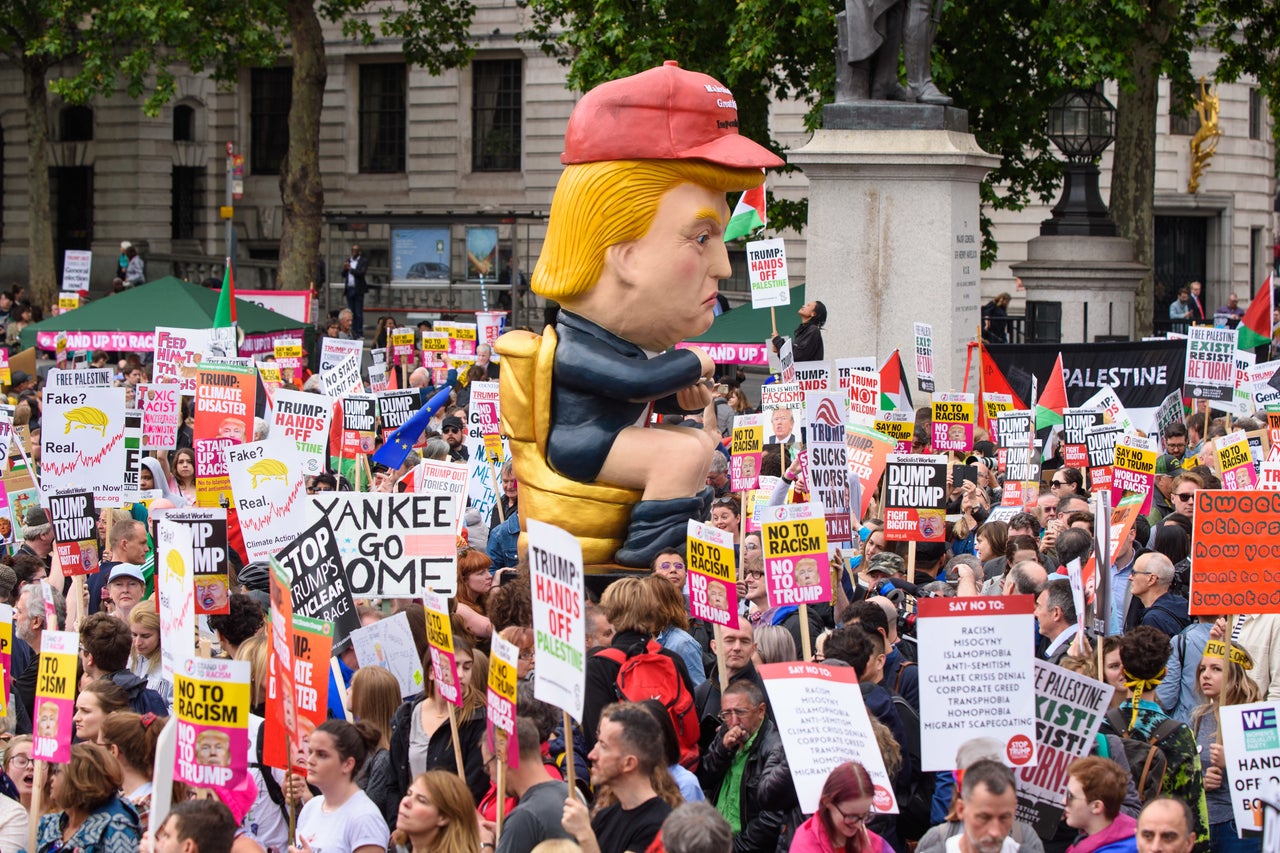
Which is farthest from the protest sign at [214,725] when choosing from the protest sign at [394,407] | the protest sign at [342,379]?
the protest sign at [342,379]

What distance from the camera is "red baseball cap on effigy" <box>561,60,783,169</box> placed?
418 inches

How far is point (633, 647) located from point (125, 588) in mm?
2950

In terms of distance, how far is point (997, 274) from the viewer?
3978 cm

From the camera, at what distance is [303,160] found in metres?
32.3

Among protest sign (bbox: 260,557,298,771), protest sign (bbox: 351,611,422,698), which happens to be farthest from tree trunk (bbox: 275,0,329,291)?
protest sign (bbox: 260,557,298,771)

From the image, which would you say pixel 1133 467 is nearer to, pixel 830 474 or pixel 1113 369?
Answer: pixel 830 474

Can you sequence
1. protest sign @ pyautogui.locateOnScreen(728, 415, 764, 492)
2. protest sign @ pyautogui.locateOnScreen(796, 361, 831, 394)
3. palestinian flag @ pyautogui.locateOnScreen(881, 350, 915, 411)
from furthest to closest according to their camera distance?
palestinian flag @ pyautogui.locateOnScreen(881, 350, 915, 411)
protest sign @ pyautogui.locateOnScreen(796, 361, 831, 394)
protest sign @ pyautogui.locateOnScreen(728, 415, 764, 492)

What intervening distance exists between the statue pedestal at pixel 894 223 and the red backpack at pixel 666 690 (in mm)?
10383

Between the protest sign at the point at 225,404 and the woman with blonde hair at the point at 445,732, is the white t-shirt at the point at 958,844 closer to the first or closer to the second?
the woman with blonde hair at the point at 445,732

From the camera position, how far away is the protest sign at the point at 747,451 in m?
12.2

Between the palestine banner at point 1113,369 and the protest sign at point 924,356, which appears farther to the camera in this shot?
the palestine banner at point 1113,369

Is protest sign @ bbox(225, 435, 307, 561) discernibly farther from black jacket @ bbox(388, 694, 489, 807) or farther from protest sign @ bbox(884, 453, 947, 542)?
protest sign @ bbox(884, 453, 947, 542)

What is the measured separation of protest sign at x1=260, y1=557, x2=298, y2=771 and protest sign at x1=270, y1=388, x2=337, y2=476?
572cm

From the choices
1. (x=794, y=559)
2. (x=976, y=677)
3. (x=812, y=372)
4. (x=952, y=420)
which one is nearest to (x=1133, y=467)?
(x=952, y=420)
